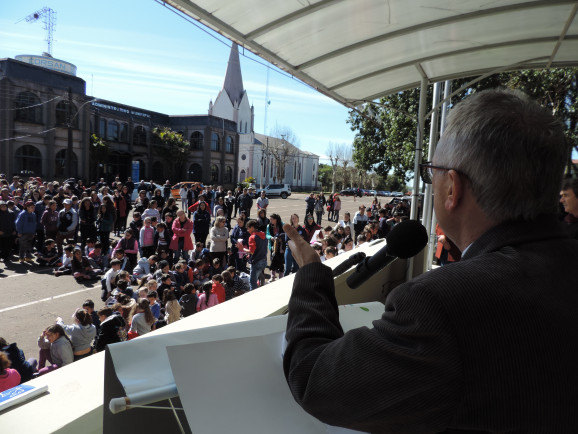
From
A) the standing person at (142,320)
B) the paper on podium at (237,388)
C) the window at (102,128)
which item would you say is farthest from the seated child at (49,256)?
the window at (102,128)

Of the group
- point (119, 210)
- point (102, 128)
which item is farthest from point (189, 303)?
point (102, 128)

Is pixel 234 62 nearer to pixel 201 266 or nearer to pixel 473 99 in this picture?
pixel 201 266

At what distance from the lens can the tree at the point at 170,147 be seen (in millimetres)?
47062

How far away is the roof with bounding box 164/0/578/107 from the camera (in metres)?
3.43

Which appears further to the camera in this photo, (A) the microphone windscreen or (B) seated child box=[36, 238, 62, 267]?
(B) seated child box=[36, 238, 62, 267]

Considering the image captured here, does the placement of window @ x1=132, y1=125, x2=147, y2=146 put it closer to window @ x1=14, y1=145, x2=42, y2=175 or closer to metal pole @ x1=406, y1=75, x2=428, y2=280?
window @ x1=14, y1=145, x2=42, y2=175

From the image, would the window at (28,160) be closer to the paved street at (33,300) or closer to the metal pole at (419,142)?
the paved street at (33,300)

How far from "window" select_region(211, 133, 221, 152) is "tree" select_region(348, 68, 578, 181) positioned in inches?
1252

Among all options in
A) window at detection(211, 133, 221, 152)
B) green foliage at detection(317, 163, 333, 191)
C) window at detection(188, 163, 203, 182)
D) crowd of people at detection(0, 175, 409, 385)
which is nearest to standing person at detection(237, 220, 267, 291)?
crowd of people at detection(0, 175, 409, 385)

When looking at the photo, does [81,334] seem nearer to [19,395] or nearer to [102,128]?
[19,395]

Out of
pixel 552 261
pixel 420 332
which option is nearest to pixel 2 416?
pixel 420 332

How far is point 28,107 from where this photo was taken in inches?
1310

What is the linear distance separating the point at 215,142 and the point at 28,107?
22.4 m

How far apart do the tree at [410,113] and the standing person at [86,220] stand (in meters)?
8.33
